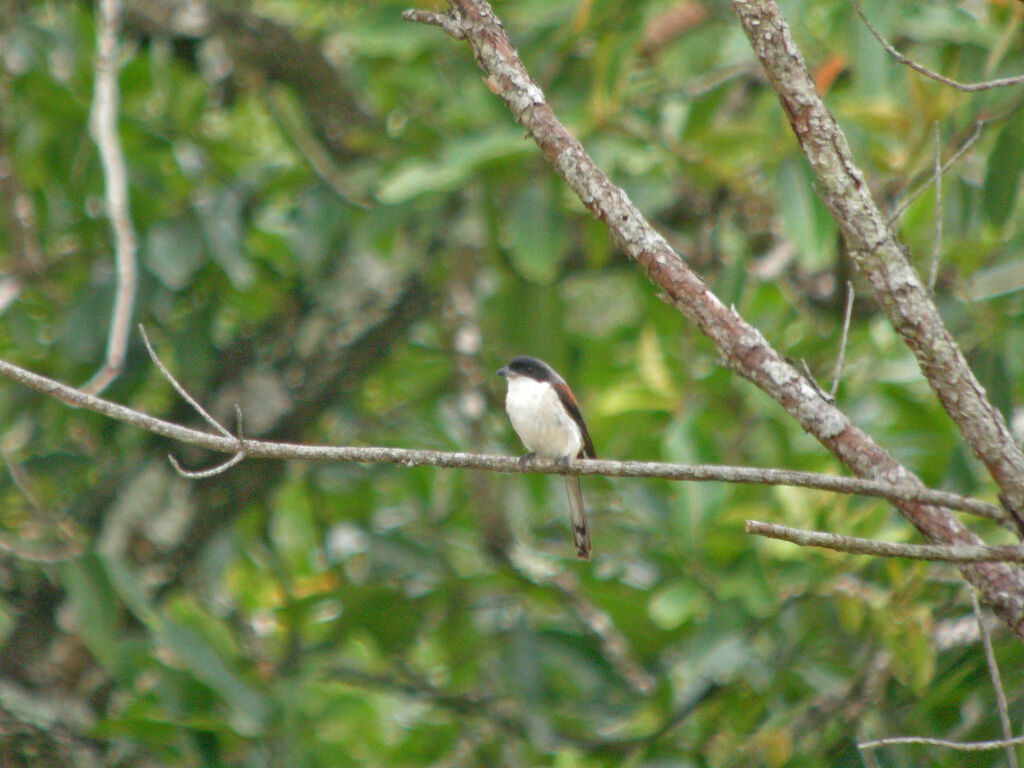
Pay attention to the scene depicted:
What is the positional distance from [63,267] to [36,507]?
4.16 ft

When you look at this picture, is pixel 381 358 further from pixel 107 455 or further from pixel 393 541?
pixel 107 455

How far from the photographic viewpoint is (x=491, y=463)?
257 centimetres

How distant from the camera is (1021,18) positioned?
382 cm

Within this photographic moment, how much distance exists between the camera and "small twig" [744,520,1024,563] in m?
2.02

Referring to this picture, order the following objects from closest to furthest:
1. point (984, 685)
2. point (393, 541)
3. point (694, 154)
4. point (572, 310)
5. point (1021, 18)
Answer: point (984, 685)
point (1021, 18)
point (694, 154)
point (393, 541)
point (572, 310)

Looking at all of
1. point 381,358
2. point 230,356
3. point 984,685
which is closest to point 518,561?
point 381,358

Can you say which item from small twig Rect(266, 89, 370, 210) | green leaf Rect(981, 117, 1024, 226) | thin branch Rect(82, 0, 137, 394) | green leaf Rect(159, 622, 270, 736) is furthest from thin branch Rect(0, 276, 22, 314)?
green leaf Rect(981, 117, 1024, 226)

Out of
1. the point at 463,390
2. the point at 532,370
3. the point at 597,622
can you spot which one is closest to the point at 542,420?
the point at 532,370

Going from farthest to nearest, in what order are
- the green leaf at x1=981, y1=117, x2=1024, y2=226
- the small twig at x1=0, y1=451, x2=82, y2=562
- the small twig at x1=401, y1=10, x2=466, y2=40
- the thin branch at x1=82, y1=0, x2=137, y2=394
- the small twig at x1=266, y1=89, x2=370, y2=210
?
1. the small twig at x1=266, y1=89, x2=370, y2=210
2. the small twig at x1=0, y1=451, x2=82, y2=562
3. the thin branch at x1=82, y1=0, x2=137, y2=394
4. the green leaf at x1=981, y1=117, x2=1024, y2=226
5. the small twig at x1=401, y1=10, x2=466, y2=40

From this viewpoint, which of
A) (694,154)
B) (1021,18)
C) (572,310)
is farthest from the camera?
(572,310)

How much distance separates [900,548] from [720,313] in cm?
65

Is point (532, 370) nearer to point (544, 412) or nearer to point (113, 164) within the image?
point (544, 412)

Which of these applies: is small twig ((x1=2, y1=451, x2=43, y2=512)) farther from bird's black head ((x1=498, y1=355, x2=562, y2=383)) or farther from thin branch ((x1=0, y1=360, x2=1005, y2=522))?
thin branch ((x1=0, y1=360, x2=1005, y2=522))

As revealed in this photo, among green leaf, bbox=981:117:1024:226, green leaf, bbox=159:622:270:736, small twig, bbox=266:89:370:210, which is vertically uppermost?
small twig, bbox=266:89:370:210
